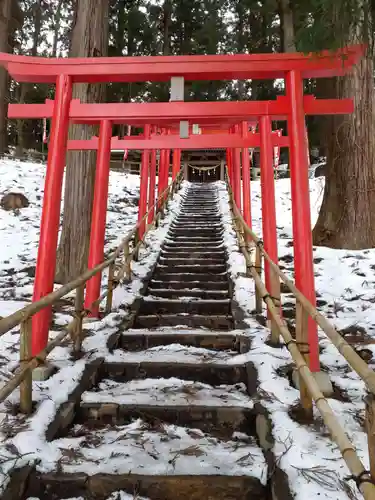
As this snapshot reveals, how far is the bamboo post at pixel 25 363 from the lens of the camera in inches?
109

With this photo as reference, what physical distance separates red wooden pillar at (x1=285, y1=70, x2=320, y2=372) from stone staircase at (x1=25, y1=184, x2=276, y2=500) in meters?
0.89

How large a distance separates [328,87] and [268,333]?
5673 millimetres

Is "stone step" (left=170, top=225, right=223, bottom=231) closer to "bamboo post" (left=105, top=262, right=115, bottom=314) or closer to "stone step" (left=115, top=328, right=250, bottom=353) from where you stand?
"bamboo post" (left=105, top=262, right=115, bottom=314)

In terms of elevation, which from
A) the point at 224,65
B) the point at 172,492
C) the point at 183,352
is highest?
the point at 224,65

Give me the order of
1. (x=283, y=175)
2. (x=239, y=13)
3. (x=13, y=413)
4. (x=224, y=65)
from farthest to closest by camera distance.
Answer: (x=283, y=175)
(x=239, y=13)
(x=224, y=65)
(x=13, y=413)

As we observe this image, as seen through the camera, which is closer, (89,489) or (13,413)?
(89,489)

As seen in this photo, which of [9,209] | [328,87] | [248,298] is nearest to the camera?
[248,298]

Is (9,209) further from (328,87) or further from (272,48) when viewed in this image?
(272,48)

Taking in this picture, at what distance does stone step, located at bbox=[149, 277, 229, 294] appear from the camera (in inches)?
267

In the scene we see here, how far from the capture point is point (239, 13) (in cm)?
1948

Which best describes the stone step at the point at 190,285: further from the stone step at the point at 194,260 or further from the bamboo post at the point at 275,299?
the bamboo post at the point at 275,299

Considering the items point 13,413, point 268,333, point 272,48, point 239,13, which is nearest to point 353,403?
point 268,333

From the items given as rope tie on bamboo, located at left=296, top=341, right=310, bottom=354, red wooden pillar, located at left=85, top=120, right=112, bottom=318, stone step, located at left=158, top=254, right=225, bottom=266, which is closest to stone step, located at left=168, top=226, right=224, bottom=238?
stone step, located at left=158, top=254, right=225, bottom=266

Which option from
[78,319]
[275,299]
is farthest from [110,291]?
[275,299]
